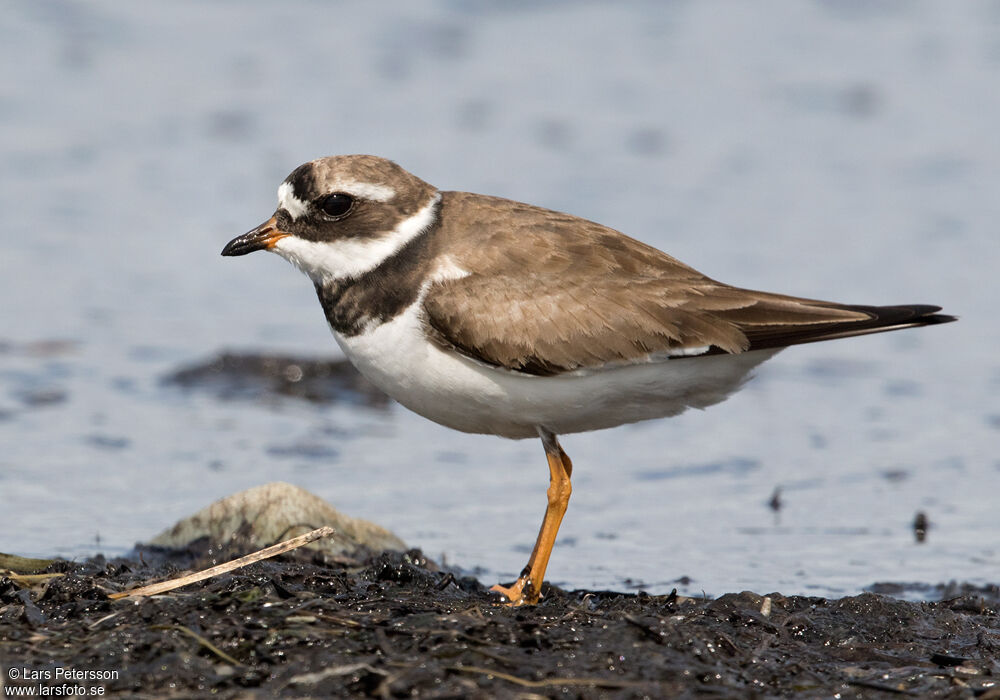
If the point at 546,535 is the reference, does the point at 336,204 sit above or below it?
above

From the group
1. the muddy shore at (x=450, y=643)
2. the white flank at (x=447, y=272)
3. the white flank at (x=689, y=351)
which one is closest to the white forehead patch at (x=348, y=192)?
the white flank at (x=447, y=272)

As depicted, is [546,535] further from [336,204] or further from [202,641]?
[202,641]

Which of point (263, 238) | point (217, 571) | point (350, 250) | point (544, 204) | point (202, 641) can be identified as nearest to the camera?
point (202, 641)

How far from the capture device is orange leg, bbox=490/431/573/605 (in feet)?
18.6

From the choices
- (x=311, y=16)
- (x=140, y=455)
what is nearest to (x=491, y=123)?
(x=311, y=16)

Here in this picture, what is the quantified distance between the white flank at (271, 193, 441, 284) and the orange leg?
3.44 ft

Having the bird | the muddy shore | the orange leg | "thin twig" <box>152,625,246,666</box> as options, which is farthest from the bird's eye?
"thin twig" <box>152,625,246,666</box>

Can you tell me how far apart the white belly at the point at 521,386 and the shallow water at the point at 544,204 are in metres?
1.35

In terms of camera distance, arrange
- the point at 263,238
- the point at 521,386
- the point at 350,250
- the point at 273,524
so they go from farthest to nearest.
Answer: the point at 273,524
the point at 263,238
the point at 350,250
the point at 521,386

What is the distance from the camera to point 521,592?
18.6 feet

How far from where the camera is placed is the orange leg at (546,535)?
18.6 ft

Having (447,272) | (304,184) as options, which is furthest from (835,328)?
(304,184)

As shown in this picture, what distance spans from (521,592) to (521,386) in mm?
919

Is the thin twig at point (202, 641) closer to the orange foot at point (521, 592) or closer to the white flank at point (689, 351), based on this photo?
the orange foot at point (521, 592)
